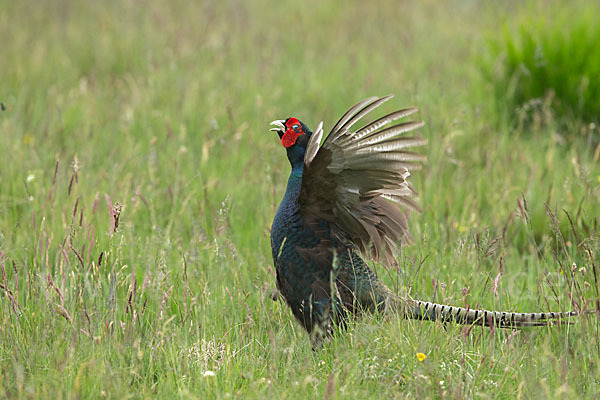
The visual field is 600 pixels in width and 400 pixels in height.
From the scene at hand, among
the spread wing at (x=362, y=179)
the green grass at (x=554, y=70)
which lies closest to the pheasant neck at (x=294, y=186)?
the spread wing at (x=362, y=179)

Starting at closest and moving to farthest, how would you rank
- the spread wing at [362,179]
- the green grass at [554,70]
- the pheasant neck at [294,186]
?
1. the spread wing at [362,179]
2. the pheasant neck at [294,186]
3. the green grass at [554,70]

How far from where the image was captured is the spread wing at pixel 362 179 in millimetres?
2775

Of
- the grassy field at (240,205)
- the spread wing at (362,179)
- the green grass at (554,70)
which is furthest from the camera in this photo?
the green grass at (554,70)

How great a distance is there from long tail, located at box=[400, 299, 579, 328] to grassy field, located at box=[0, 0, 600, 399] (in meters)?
0.06

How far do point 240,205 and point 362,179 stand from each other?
1556mm

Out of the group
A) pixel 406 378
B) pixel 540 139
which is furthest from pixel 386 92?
pixel 406 378

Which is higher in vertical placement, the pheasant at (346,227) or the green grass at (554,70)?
the green grass at (554,70)

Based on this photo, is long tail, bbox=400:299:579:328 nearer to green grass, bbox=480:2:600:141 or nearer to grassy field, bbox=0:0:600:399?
grassy field, bbox=0:0:600:399

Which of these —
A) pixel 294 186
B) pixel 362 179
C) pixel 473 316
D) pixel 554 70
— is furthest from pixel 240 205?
pixel 554 70

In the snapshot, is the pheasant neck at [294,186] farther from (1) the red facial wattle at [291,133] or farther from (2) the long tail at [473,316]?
(2) the long tail at [473,316]

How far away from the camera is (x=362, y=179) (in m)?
2.93

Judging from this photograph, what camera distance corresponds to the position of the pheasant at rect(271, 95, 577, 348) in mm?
2832

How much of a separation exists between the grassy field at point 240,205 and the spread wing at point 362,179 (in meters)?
0.28

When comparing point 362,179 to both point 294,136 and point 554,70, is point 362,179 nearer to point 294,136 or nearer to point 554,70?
point 294,136
